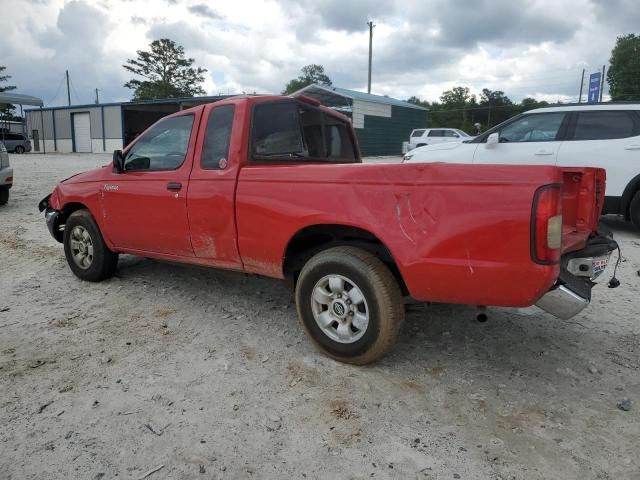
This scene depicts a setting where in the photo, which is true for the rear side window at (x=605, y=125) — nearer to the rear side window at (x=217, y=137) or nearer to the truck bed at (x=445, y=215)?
the truck bed at (x=445, y=215)

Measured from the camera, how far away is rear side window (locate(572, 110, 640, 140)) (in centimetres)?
676

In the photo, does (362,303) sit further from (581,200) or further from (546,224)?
(581,200)

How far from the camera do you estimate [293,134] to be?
3971 mm

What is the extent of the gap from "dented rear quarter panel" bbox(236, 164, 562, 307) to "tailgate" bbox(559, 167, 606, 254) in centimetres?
91

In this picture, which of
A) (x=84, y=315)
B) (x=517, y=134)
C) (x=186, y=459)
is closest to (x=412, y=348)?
(x=186, y=459)

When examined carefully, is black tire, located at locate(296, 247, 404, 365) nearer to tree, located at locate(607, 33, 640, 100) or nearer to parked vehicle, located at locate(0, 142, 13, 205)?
parked vehicle, located at locate(0, 142, 13, 205)

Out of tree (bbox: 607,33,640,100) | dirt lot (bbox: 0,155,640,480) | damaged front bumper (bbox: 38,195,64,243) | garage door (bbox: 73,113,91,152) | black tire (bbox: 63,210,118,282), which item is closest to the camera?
dirt lot (bbox: 0,155,640,480)

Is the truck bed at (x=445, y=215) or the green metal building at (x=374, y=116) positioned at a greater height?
the green metal building at (x=374, y=116)

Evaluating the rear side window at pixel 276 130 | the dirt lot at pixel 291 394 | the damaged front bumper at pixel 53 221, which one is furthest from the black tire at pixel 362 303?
the damaged front bumper at pixel 53 221

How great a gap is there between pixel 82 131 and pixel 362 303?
124 feet

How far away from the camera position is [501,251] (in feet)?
8.21

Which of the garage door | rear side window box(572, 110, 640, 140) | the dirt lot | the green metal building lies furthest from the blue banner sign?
the garage door

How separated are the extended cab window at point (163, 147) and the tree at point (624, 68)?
2164 inches

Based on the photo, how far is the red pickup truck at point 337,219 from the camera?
8.23ft
